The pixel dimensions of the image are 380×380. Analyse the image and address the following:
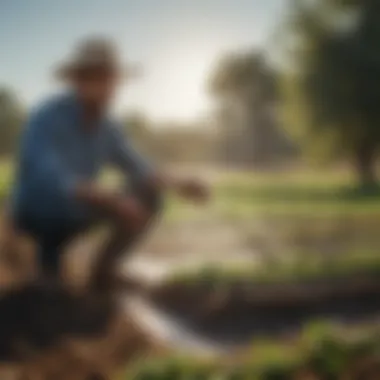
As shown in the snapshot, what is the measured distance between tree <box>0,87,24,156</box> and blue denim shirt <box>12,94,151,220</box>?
0.02m

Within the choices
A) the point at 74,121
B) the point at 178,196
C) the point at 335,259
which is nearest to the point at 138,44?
the point at 74,121

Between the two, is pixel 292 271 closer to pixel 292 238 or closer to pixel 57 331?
pixel 292 238

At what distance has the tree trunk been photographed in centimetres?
216

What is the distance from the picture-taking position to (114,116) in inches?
81.2

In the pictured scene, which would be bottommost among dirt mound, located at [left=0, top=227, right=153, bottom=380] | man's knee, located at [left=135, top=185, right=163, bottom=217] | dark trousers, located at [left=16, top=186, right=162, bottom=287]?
dirt mound, located at [left=0, top=227, right=153, bottom=380]

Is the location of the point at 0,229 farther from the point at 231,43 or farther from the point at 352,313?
the point at 352,313

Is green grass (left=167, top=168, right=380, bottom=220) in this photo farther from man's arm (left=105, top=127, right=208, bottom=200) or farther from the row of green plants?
the row of green plants

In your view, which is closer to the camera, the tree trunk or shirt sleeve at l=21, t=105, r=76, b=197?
shirt sleeve at l=21, t=105, r=76, b=197

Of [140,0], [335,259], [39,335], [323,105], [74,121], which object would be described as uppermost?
[140,0]

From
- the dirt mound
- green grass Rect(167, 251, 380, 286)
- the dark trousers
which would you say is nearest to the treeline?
the dark trousers

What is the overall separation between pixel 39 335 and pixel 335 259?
730mm

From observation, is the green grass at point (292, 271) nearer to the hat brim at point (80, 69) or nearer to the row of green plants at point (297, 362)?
the row of green plants at point (297, 362)

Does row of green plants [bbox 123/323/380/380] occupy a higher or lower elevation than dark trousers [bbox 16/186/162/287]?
lower

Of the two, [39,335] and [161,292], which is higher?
[161,292]
